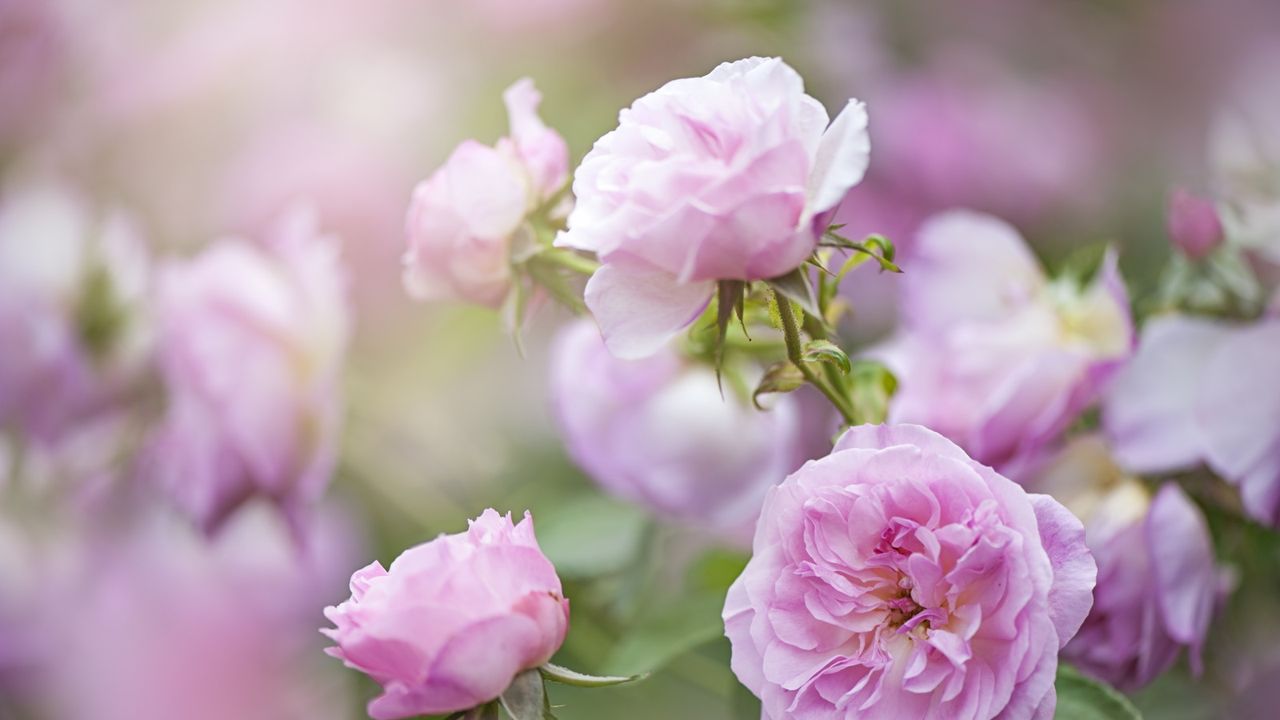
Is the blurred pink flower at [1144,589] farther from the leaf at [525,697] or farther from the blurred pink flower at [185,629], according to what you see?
the blurred pink flower at [185,629]

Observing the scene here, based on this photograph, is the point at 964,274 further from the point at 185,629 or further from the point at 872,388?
the point at 185,629

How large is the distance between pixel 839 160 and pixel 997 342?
0.32ft

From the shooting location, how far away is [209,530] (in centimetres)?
27

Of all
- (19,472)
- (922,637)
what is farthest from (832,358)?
(19,472)

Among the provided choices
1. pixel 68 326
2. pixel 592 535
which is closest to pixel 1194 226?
pixel 592 535

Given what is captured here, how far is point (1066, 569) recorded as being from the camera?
0.15 metres

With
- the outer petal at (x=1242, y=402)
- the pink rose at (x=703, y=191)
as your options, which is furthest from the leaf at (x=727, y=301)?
the outer petal at (x=1242, y=402)

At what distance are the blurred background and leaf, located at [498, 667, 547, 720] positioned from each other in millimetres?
116

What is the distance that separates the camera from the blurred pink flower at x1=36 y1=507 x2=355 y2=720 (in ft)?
1.22

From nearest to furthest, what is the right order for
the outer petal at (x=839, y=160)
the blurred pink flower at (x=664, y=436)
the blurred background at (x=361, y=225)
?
the outer petal at (x=839, y=160) < the blurred pink flower at (x=664, y=436) < the blurred background at (x=361, y=225)

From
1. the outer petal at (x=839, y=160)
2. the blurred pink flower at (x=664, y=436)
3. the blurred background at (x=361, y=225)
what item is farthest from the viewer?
the blurred background at (x=361, y=225)

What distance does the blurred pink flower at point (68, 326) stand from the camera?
33 centimetres

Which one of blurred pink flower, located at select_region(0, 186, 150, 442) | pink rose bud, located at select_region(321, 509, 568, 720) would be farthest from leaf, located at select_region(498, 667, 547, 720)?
blurred pink flower, located at select_region(0, 186, 150, 442)

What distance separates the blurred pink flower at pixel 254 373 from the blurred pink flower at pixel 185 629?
0.08 meters
